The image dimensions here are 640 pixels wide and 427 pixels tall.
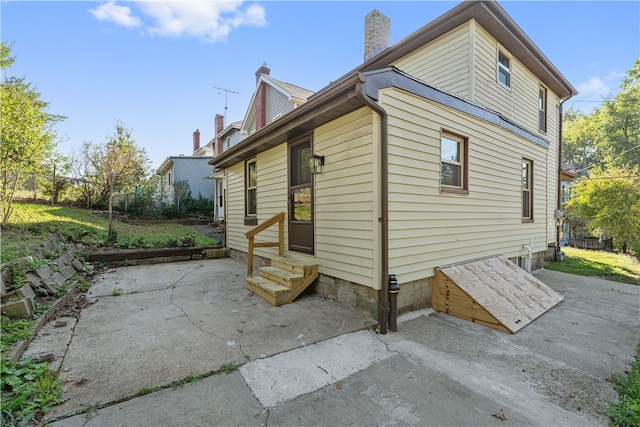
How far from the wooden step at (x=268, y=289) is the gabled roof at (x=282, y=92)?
28.4 ft

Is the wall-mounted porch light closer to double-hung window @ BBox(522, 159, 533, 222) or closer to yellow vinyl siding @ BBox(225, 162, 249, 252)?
yellow vinyl siding @ BBox(225, 162, 249, 252)

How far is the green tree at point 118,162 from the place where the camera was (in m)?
10.8

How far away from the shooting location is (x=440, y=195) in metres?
4.53

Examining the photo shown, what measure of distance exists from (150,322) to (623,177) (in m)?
15.5

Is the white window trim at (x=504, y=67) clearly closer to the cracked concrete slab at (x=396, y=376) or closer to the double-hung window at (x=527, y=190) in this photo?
the double-hung window at (x=527, y=190)

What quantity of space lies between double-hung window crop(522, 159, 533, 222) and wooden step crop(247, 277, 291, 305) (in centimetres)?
657

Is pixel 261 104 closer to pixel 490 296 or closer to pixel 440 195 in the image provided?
pixel 440 195

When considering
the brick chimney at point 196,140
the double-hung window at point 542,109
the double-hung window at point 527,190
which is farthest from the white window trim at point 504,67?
the brick chimney at point 196,140

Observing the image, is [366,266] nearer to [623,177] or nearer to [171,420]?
[171,420]

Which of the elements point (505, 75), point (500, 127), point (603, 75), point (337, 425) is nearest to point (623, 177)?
point (505, 75)

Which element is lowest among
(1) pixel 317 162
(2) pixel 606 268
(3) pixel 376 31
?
(2) pixel 606 268

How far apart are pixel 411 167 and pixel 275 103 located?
10.3m

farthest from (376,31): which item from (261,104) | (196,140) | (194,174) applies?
(196,140)

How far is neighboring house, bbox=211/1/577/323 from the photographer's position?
3785 mm
